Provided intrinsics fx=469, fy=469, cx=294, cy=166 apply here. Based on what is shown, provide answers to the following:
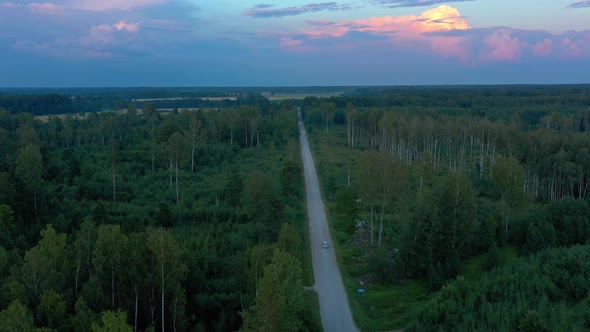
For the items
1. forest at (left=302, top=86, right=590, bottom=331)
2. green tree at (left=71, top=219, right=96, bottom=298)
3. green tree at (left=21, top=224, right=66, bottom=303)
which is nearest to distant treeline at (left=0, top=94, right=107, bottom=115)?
forest at (left=302, top=86, right=590, bottom=331)

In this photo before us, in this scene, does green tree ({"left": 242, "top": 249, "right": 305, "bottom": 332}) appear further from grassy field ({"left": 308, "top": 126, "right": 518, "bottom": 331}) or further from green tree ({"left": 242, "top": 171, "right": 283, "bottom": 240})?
green tree ({"left": 242, "top": 171, "right": 283, "bottom": 240})

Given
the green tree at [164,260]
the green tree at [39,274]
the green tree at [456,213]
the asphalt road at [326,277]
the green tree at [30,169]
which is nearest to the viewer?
the green tree at [164,260]

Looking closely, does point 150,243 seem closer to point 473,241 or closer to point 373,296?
point 373,296

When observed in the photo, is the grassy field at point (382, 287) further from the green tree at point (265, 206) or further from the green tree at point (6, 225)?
the green tree at point (6, 225)

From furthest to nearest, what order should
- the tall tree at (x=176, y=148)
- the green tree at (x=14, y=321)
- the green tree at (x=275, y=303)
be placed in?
the tall tree at (x=176, y=148)
the green tree at (x=275, y=303)
the green tree at (x=14, y=321)

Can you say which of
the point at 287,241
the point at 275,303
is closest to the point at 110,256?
the point at 287,241

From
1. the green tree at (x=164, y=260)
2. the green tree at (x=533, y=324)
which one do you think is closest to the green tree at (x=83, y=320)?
the green tree at (x=164, y=260)
